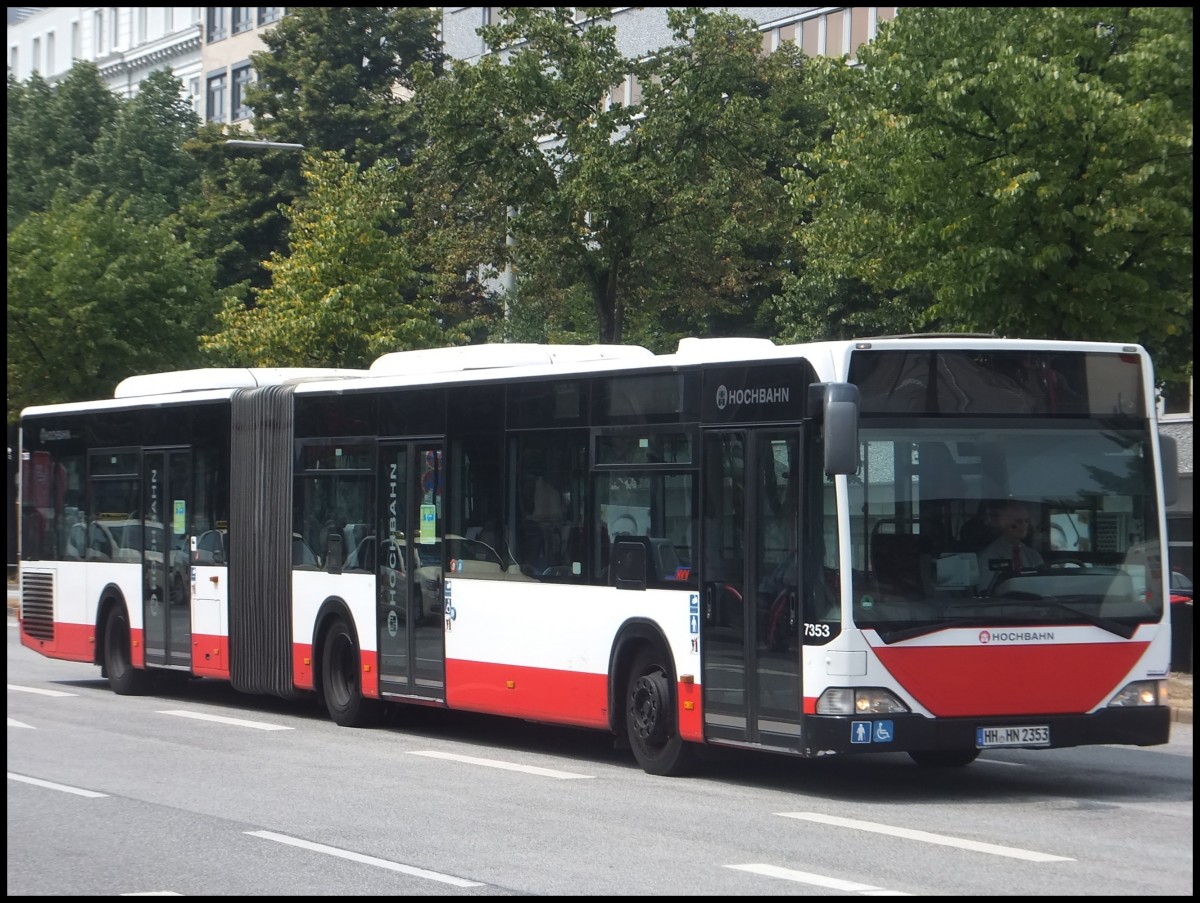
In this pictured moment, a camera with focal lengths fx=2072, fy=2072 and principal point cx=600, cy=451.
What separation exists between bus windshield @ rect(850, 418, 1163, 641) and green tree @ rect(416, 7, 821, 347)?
18366mm

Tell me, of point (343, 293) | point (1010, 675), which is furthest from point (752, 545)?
point (343, 293)

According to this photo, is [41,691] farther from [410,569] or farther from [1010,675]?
[1010,675]

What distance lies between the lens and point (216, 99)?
7600 centimetres

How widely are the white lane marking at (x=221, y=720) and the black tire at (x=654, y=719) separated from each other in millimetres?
4751

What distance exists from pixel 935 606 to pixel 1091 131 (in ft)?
31.5

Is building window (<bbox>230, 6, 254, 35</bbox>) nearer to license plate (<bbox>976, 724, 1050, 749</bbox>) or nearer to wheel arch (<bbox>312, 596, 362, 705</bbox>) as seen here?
wheel arch (<bbox>312, 596, 362, 705</bbox>)

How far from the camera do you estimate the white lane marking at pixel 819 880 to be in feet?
28.2

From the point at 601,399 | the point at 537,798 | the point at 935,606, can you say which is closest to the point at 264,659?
the point at 601,399

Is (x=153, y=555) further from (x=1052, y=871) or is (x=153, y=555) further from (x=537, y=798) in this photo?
(x=1052, y=871)

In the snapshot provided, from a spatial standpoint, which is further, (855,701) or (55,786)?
(55,786)

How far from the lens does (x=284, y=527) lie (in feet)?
61.8

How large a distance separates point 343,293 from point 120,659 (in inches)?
477

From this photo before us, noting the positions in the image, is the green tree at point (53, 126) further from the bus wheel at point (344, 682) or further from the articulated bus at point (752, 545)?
the articulated bus at point (752, 545)

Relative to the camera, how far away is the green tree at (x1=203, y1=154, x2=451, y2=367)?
108 feet
